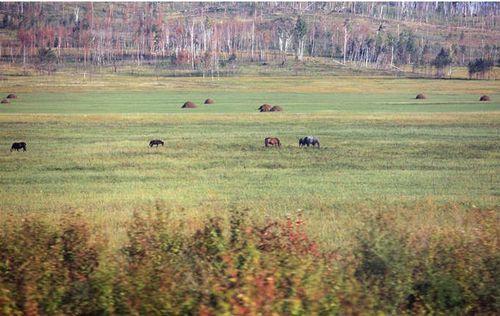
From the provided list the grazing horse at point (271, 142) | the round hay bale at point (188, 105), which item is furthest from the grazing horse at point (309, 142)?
the round hay bale at point (188, 105)

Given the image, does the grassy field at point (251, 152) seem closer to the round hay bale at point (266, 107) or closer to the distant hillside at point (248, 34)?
the distant hillside at point (248, 34)

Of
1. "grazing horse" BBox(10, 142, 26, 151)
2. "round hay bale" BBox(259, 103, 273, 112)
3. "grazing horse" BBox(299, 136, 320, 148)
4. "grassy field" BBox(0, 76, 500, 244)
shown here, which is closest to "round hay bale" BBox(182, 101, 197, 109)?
"round hay bale" BBox(259, 103, 273, 112)

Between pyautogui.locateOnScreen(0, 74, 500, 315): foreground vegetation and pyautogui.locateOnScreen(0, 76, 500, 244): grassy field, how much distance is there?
0.11 meters

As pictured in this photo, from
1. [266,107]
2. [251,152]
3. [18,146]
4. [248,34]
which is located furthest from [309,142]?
[266,107]

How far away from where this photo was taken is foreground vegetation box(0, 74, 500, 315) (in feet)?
26.1

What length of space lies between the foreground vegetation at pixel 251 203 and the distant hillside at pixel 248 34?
201cm

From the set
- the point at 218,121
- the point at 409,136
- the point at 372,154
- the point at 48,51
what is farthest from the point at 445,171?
the point at 218,121

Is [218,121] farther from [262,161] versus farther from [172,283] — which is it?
[172,283]

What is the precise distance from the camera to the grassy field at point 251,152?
1708 centimetres

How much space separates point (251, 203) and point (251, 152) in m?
11.3

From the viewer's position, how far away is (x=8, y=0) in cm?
1470

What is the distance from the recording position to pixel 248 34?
67.6 ft

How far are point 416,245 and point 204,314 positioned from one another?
3.71 m

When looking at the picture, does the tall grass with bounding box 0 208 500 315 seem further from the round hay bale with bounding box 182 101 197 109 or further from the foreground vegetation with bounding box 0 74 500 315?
the round hay bale with bounding box 182 101 197 109
